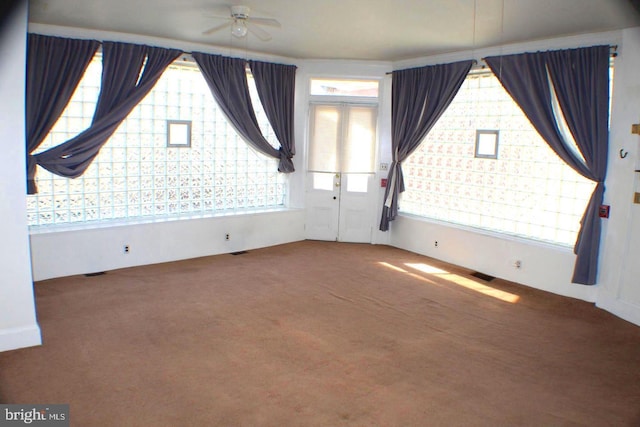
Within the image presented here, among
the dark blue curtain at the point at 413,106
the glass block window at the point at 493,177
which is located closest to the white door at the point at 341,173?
the dark blue curtain at the point at 413,106

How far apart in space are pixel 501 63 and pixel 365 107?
7.03 ft

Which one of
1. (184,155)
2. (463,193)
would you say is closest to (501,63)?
(463,193)

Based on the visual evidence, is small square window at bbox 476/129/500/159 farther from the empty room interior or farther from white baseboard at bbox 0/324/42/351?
white baseboard at bbox 0/324/42/351

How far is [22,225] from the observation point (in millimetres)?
3471

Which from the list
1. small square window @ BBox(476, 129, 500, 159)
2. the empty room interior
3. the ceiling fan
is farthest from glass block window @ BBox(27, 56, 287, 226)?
small square window @ BBox(476, 129, 500, 159)

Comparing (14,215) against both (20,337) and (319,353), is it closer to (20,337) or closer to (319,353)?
(20,337)

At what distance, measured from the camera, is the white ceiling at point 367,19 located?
408cm

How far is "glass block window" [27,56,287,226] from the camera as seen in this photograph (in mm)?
5367

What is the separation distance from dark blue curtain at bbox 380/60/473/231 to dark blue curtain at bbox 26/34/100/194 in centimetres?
396

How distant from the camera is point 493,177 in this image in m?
5.86

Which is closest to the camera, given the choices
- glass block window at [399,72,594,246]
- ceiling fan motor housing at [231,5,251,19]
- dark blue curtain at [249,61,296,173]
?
ceiling fan motor housing at [231,5,251,19]

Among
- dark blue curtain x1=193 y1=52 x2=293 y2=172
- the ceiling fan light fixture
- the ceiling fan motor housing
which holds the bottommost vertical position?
dark blue curtain x1=193 y1=52 x2=293 y2=172
